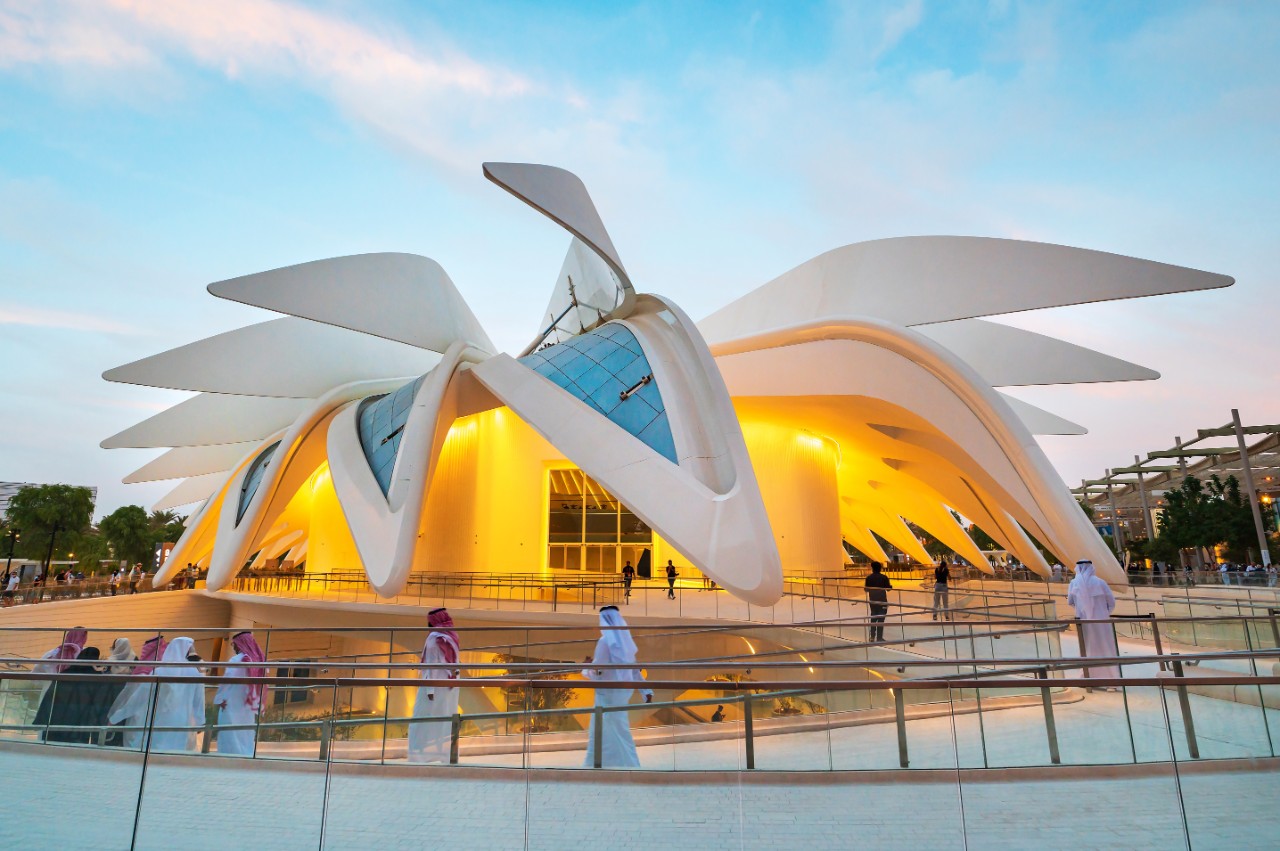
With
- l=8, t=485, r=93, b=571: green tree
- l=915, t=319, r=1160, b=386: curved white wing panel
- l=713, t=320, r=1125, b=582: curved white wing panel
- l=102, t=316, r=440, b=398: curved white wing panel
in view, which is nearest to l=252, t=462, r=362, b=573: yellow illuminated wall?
l=102, t=316, r=440, b=398: curved white wing panel

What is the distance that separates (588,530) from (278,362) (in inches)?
520

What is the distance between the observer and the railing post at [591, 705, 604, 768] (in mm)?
4543

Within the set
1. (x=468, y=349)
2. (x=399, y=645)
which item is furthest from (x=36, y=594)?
(x=399, y=645)

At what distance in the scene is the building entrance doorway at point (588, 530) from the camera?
2953 centimetres

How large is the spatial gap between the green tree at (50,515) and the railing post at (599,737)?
56.4 metres

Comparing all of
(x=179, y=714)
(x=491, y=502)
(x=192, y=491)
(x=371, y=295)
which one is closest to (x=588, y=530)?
(x=491, y=502)

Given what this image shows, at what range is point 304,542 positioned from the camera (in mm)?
54250

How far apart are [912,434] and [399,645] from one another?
19425 millimetres

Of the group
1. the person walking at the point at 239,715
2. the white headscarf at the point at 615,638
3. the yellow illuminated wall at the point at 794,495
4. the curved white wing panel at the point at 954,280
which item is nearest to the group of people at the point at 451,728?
the person walking at the point at 239,715

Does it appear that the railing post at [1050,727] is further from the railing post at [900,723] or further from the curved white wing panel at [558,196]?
the curved white wing panel at [558,196]

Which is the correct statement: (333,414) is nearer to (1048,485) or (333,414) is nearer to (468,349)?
(468,349)

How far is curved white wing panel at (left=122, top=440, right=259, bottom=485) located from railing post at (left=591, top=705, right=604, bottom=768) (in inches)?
1518

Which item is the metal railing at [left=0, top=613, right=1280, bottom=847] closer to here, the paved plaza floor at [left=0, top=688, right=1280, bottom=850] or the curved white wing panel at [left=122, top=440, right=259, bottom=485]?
the paved plaza floor at [left=0, top=688, right=1280, bottom=850]

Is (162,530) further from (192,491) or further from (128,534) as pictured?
(192,491)
